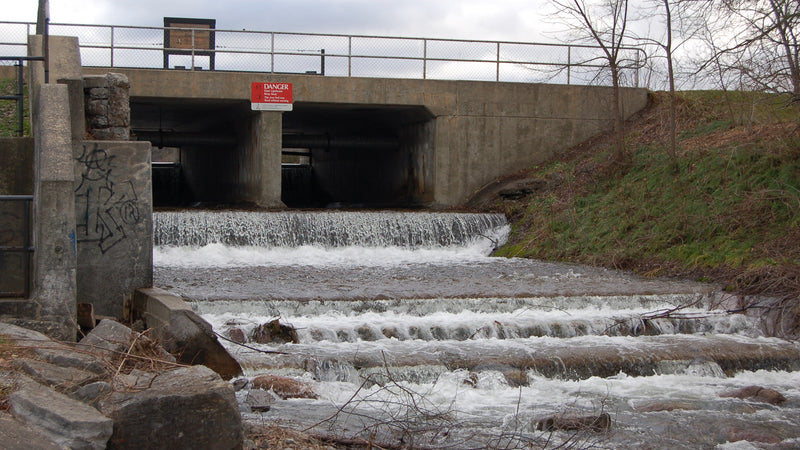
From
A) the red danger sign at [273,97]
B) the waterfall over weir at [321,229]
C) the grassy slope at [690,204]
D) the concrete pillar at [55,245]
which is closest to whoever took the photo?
the concrete pillar at [55,245]

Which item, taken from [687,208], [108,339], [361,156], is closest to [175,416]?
[108,339]

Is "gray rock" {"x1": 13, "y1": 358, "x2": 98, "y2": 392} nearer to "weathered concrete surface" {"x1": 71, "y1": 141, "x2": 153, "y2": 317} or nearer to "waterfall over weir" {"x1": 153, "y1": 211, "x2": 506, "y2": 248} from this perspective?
Result: "weathered concrete surface" {"x1": 71, "y1": 141, "x2": 153, "y2": 317}

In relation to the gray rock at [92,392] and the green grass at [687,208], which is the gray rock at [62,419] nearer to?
the gray rock at [92,392]

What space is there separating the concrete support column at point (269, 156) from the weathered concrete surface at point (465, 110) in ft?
2.46

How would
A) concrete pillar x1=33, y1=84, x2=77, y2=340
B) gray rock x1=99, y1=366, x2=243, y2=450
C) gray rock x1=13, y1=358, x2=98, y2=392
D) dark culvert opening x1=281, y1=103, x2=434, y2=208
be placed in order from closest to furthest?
gray rock x1=99, y1=366, x2=243, y2=450 → gray rock x1=13, y1=358, x2=98, y2=392 → concrete pillar x1=33, y1=84, x2=77, y2=340 → dark culvert opening x1=281, y1=103, x2=434, y2=208

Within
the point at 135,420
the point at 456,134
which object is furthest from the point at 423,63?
the point at 135,420

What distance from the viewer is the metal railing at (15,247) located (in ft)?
21.6

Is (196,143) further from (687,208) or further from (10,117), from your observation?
(687,208)

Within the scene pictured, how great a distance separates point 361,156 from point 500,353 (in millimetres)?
19226

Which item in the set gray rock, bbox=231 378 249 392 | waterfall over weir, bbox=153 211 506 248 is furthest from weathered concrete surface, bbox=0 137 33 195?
waterfall over weir, bbox=153 211 506 248

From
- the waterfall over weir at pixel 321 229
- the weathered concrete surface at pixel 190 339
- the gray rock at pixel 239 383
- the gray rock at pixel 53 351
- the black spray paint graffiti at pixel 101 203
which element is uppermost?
the black spray paint graffiti at pixel 101 203

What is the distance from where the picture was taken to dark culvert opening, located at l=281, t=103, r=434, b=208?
73.7ft

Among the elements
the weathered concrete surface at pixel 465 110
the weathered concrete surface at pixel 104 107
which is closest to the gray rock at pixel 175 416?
the weathered concrete surface at pixel 104 107

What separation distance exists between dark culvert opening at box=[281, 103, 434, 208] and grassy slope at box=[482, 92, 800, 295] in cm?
332
